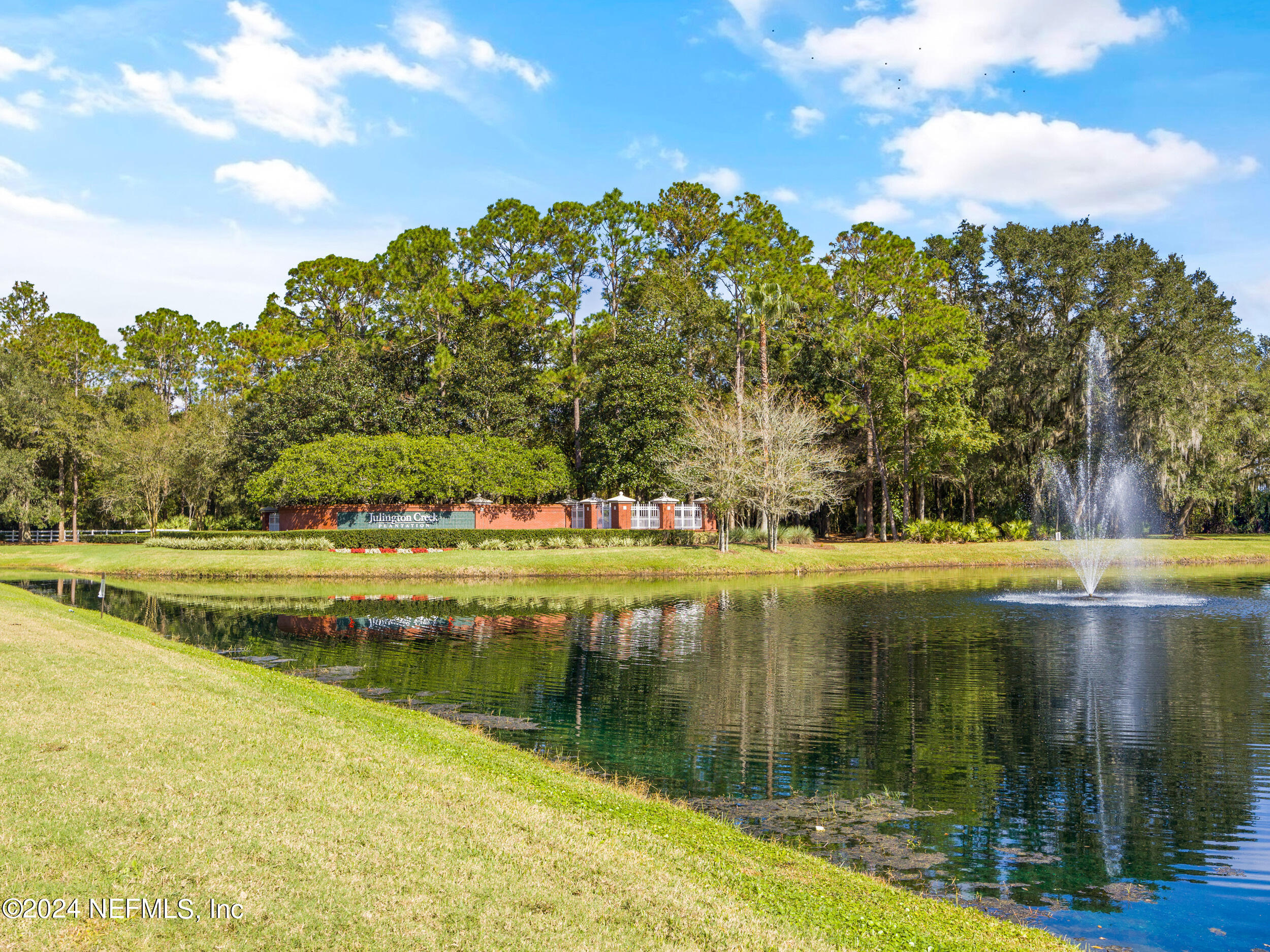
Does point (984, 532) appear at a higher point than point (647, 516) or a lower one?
lower

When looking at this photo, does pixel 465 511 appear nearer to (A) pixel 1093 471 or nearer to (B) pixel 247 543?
(B) pixel 247 543

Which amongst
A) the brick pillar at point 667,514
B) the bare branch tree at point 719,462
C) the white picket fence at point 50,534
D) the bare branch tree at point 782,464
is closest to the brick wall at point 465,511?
the brick pillar at point 667,514

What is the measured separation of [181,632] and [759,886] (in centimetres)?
2323

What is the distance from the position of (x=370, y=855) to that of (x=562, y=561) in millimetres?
38959

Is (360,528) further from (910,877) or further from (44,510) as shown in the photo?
(910,877)

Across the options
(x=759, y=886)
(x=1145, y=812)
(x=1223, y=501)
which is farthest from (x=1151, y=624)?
(x=1223, y=501)

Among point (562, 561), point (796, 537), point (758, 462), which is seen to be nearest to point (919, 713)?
point (562, 561)

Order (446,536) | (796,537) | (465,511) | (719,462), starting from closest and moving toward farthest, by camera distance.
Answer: (446,536), (719,462), (796,537), (465,511)

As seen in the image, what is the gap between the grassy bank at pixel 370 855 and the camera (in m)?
5.71

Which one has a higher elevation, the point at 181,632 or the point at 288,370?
the point at 288,370

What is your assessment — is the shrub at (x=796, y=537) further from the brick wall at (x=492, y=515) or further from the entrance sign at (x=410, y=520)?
the entrance sign at (x=410, y=520)

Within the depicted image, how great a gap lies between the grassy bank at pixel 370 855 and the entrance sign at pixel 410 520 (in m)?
48.7

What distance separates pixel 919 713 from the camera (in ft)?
51.1

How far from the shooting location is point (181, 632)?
25.5 metres
